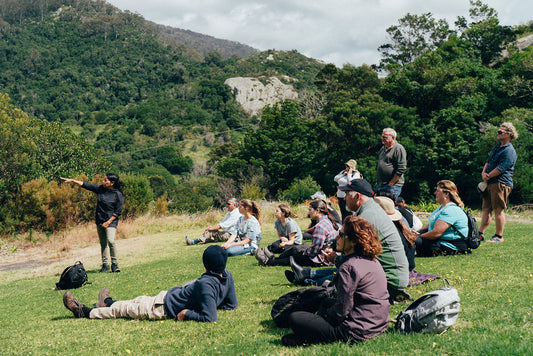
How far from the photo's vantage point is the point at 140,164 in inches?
3423

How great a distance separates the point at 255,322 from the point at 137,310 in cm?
162

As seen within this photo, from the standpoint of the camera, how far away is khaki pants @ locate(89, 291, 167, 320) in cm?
527

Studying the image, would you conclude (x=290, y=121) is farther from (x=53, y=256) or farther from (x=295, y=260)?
(x=295, y=260)

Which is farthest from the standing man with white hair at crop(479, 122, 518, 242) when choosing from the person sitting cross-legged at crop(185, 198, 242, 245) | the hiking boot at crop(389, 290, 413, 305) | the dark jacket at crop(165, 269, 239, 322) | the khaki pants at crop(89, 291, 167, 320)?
the khaki pants at crop(89, 291, 167, 320)

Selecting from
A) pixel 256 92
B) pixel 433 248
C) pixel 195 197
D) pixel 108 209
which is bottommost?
pixel 195 197

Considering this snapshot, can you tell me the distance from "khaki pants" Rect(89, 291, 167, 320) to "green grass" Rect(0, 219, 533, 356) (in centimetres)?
13

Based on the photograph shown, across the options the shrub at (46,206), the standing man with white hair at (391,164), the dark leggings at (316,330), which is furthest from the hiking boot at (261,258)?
the shrub at (46,206)

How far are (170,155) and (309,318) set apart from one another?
89.3m

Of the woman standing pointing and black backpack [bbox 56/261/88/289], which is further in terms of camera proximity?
the woman standing pointing

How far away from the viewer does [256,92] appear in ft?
429

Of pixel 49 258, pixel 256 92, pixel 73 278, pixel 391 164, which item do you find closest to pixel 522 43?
pixel 391 164

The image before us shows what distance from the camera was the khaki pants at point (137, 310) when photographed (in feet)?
17.3

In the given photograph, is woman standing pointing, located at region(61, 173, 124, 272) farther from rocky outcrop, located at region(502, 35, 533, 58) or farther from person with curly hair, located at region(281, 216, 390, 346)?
rocky outcrop, located at region(502, 35, 533, 58)

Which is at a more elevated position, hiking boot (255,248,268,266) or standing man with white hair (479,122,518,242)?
standing man with white hair (479,122,518,242)
